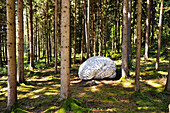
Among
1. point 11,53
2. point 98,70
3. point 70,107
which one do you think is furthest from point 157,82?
point 11,53

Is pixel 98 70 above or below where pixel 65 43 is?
below

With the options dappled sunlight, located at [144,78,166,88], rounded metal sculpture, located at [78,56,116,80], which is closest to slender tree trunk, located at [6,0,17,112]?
rounded metal sculpture, located at [78,56,116,80]

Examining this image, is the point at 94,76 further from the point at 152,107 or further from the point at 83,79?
the point at 152,107

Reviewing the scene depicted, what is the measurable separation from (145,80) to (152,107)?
4.00m

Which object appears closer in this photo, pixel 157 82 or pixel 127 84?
pixel 157 82

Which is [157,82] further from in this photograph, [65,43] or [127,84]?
[65,43]

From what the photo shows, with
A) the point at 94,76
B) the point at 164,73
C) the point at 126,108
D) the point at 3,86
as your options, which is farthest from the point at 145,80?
the point at 3,86

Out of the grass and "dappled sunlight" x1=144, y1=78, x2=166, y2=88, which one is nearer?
the grass

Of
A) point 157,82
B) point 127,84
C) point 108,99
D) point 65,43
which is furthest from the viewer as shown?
point 127,84

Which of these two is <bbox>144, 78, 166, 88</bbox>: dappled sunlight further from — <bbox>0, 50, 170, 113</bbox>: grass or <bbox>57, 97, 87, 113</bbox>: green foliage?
<bbox>57, 97, 87, 113</bbox>: green foliage

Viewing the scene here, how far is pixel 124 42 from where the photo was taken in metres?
9.15

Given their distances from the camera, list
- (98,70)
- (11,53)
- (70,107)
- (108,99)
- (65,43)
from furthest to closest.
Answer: (98,70) < (108,99) < (11,53) < (65,43) < (70,107)

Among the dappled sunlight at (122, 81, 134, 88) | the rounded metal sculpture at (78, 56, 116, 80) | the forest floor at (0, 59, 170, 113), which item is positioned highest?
the rounded metal sculpture at (78, 56, 116, 80)

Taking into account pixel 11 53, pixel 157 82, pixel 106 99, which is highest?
pixel 11 53
